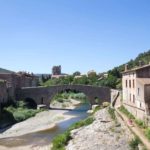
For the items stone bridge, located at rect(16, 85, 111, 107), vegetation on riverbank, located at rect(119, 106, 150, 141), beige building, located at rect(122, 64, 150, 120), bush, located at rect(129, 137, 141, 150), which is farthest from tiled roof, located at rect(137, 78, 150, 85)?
stone bridge, located at rect(16, 85, 111, 107)

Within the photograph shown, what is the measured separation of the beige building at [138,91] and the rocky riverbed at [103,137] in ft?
7.84

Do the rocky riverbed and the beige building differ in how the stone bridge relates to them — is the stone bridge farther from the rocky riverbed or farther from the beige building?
the rocky riverbed

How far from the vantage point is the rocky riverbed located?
31.8 meters

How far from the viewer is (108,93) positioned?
7838 centimetres

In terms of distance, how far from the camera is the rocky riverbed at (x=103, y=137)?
31.8 metres

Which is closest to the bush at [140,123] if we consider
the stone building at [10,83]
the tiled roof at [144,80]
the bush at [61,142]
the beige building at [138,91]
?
the beige building at [138,91]

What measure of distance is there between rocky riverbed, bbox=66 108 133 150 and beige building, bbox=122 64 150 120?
2.39 m

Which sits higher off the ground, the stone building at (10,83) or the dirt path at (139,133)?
the stone building at (10,83)

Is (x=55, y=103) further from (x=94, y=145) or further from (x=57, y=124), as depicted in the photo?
(x=94, y=145)

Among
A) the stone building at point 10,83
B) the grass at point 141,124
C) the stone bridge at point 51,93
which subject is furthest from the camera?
the stone bridge at point 51,93

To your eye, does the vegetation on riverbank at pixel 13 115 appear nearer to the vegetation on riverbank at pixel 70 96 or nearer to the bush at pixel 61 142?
the bush at pixel 61 142

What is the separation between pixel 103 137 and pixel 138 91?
7.62 meters

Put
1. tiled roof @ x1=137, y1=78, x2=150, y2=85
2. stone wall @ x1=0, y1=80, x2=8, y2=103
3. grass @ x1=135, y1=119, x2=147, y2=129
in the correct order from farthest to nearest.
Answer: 1. stone wall @ x1=0, y1=80, x2=8, y2=103
2. tiled roof @ x1=137, y1=78, x2=150, y2=85
3. grass @ x1=135, y1=119, x2=147, y2=129

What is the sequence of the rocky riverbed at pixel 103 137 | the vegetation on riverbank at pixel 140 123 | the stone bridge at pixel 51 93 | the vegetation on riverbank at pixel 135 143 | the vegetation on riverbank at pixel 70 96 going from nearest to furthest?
1. the vegetation on riverbank at pixel 135 143
2. the vegetation on riverbank at pixel 140 123
3. the rocky riverbed at pixel 103 137
4. the stone bridge at pixel 51 93
5. the vegetation on riverbank at pixel 70 96
